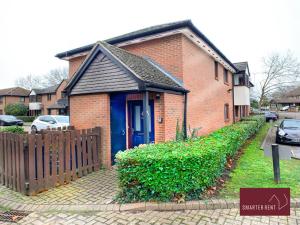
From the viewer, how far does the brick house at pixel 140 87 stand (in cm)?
696

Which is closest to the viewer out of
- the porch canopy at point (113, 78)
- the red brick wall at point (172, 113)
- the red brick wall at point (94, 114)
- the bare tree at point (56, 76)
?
the porch canopy at point (113, 78)

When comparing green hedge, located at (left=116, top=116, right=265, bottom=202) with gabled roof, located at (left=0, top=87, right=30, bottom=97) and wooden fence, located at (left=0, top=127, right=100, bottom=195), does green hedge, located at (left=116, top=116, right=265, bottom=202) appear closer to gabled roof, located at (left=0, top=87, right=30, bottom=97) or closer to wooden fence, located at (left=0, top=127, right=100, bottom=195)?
wooden fence, located at (left=0, top=127, right=100, bottom=195)

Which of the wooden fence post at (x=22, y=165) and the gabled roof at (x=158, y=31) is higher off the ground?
the gabled roof at (x=158, y=31)

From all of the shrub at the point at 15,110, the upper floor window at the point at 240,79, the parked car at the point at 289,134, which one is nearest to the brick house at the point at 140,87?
the parked car at the point at 289,134

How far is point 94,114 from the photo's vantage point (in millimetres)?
7602

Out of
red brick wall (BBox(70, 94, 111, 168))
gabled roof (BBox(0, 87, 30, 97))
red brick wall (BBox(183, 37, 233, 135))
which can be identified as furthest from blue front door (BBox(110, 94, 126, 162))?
gabled roof (BBox(0, 87, 30, 97))

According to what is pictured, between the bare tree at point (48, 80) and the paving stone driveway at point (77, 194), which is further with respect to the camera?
the bare tree at point (48, 80)

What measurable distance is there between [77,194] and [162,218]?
7.28 feet

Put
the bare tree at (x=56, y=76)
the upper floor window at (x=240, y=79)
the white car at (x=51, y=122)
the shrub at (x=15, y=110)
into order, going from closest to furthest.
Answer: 1. the white car at (x=51, y=122)
2. the upper floor window at (x=240, y=79)
3. the shrub at (x=15, y=110)
4. the bare tree at (x=56, y=76)

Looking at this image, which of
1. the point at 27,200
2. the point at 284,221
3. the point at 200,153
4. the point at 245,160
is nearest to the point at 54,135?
the point at 27,200

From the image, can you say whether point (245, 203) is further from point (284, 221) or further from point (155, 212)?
point (155, 212)

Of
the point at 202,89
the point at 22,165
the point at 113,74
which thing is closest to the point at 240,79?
the point at 202,89

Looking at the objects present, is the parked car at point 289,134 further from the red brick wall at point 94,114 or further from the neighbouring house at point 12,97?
the neighbouring house at point 12,97

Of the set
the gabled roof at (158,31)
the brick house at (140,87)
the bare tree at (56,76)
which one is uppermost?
the bare tree at (56,76)
